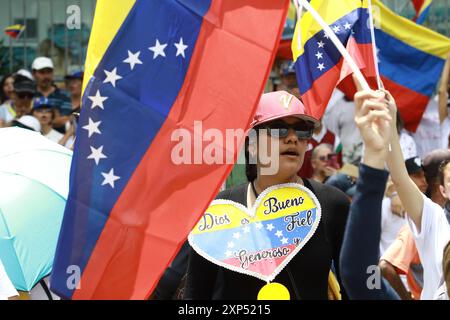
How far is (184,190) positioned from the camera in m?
4.36

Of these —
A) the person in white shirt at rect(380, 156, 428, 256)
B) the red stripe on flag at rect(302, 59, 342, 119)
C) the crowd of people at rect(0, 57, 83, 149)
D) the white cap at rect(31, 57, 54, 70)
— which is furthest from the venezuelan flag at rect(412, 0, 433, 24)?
the red stripe on flag at rect(302, 59, 342, 119)

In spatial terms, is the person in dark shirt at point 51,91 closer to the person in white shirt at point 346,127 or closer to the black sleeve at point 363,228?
the person in white shirt at point 346,127

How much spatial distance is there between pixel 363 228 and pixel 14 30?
7.73 meters

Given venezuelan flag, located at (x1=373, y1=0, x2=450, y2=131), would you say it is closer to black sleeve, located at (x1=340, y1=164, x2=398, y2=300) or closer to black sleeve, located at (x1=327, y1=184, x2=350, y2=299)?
black sleeve, located at (x1=327, y1=184, x2=350, y2=299)

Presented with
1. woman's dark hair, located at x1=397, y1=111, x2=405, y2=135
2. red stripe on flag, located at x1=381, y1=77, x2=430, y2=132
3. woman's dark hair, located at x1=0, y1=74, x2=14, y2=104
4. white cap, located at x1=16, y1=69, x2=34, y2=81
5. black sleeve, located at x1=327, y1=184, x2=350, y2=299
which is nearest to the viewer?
black sleeve, located at x1=327, y1=184, x2=350, y2=299

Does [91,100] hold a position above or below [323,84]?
above

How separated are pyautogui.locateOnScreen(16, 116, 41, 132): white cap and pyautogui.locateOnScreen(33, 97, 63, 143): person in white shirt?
0.38m

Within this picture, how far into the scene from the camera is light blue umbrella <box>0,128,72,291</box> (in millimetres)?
5555

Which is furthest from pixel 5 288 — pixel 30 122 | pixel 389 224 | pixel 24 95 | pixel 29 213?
pixel 24 95

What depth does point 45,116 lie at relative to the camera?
400 inches

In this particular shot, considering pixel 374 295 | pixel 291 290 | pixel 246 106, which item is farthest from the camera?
pixel 291 290

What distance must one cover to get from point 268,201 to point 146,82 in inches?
41.2

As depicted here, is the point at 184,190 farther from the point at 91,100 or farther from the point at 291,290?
the point at 291,290
